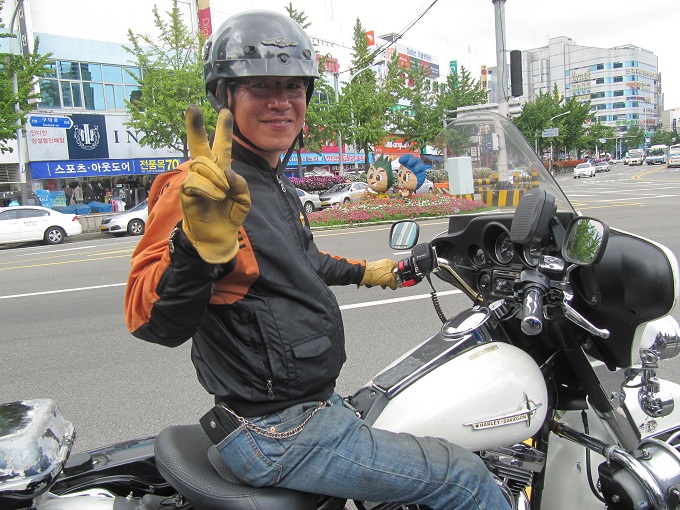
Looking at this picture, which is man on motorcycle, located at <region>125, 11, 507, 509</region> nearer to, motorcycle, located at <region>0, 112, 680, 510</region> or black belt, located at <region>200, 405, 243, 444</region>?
black belt, located at <region>200, 405, 243, 444</region>

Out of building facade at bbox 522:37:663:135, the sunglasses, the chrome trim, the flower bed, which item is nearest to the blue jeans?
the chrome trim

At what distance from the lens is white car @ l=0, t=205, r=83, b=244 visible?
680 inches

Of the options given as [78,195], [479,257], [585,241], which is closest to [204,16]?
[78,195]

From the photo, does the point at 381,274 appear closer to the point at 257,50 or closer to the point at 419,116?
the point at 257,50

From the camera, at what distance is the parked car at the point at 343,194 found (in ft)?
84.3

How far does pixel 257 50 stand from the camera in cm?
165

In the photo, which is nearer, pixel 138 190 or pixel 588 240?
pixel 588 240

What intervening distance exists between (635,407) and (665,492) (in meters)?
0.50

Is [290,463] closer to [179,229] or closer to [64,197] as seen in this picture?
[179,229]

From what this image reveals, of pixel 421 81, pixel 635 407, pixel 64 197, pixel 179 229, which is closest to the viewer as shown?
pixel 179 229

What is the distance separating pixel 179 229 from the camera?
135 cm

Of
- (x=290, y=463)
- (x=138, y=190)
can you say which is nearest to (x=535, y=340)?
(x=290, y=463)

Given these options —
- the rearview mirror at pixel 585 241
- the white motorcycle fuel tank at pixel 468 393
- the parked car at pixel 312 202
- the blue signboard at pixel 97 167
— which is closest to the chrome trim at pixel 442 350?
the white motorcycle fuel tank at pixel 468 393

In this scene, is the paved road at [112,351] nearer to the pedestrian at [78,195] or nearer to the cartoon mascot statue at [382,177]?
the cartoon mascot statue at [382,177]
